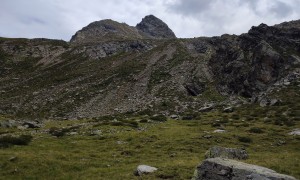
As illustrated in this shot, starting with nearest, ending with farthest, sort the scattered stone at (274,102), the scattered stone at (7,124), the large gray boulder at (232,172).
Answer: the large gray boulder at (232,172)
the scattered stone at (7,124)
the scattered stone at (274,102)

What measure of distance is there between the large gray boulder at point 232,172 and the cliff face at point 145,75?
4594cm

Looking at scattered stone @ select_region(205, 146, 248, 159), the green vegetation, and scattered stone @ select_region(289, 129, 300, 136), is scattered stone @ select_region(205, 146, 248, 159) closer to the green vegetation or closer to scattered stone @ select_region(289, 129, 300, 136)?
the green vegetation

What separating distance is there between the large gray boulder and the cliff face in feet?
151

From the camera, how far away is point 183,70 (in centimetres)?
9462

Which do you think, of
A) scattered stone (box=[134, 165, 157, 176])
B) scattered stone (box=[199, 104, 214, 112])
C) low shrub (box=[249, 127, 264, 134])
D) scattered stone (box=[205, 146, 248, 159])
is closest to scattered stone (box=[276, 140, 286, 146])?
low shrub (box=[249, 127, 264, 134])

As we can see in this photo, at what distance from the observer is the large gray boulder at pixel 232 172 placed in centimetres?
1681

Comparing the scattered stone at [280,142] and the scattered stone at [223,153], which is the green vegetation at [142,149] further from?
the scattered stone at [223,153]

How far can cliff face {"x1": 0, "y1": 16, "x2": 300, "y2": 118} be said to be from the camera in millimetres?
71494

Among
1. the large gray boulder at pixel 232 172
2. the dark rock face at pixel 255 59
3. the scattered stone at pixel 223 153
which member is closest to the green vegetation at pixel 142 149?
the scattered stone at pixel 223 153

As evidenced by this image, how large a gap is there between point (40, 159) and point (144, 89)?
2162 inches

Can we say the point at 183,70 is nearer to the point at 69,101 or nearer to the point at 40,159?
the point at 69,101

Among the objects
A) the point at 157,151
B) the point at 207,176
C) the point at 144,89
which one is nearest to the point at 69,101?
the point at 144,89

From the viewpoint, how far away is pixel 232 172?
17812 mm

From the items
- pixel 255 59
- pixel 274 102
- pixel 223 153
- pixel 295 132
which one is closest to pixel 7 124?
pixel 223 153
